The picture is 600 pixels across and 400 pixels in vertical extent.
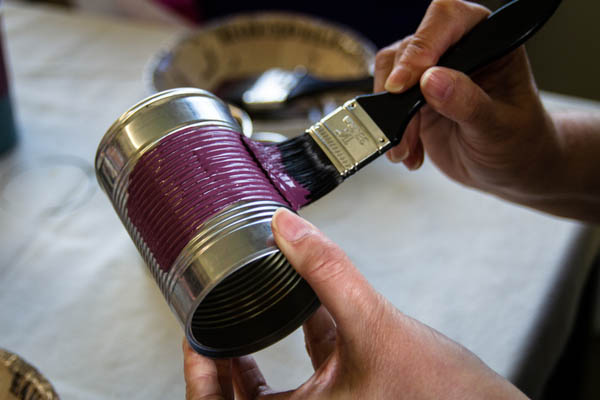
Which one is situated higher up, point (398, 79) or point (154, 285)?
point (398, 79)

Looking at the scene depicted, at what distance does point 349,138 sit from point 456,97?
113mm

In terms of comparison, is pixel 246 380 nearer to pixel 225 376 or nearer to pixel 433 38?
pixel 225 376

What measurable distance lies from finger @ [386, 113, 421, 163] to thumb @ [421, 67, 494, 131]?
0.05 m

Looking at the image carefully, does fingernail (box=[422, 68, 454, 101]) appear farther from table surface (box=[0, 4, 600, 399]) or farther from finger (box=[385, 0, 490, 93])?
table surface (box=[0, 4, 600, 399])

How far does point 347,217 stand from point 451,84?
0.25 meters

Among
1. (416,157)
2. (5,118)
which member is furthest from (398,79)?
(5,118)

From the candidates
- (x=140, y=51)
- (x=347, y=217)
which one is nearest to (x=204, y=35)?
(x=140, y=51)

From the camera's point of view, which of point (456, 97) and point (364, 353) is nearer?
point (364, 353)

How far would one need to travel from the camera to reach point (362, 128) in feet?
1.38

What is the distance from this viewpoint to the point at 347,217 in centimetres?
66

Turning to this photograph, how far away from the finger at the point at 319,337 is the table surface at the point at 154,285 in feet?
0.21

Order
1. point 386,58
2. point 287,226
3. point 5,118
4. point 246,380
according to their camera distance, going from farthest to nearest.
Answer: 1. point 5,118
2. point 386,58
3. point 246,380
4. point 287,226

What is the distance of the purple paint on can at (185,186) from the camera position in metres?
0.33

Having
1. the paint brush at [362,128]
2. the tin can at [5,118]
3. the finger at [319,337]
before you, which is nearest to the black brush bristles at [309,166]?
the paint brush at [362,128]
